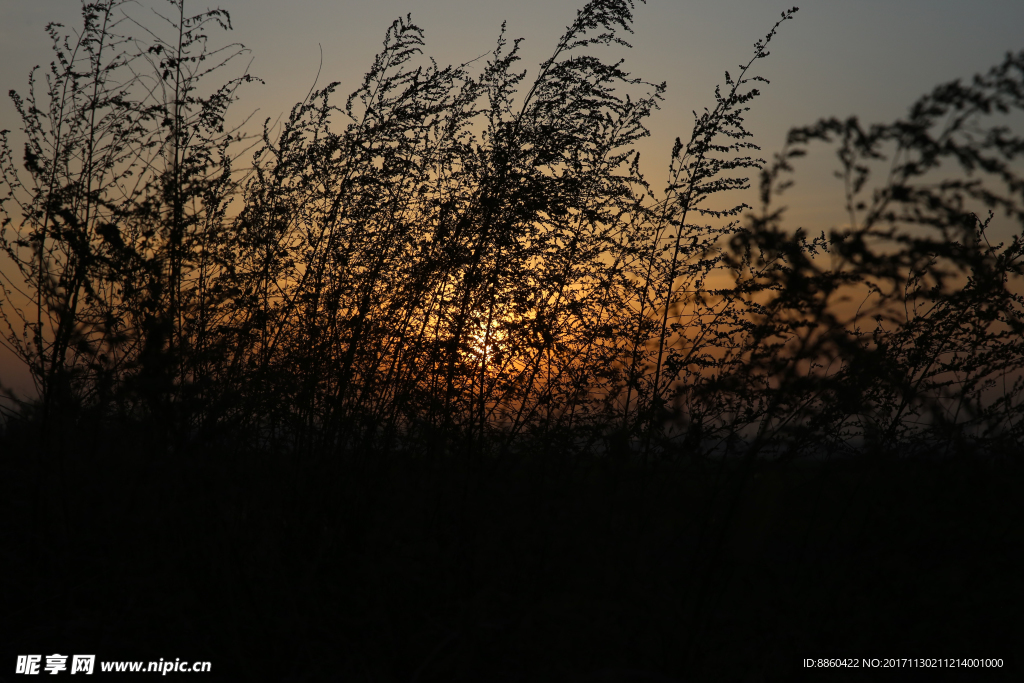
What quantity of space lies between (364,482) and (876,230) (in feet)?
7.64

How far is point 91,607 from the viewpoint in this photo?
267 centimetres

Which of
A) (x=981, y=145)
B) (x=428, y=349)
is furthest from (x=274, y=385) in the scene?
(x=981, y=145)

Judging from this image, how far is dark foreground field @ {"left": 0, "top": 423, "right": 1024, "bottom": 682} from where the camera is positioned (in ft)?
7.16

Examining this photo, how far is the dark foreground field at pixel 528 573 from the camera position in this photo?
85.9 inches

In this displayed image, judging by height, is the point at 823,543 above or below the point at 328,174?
below

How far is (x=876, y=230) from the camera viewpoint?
5.92 feet

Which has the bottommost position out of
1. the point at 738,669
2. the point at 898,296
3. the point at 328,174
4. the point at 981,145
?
the point at 738,669

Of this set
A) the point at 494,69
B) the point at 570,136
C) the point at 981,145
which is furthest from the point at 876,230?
the point at 494,69

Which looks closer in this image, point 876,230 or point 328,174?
point 876,230

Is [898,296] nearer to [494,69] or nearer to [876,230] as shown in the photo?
[876,230]

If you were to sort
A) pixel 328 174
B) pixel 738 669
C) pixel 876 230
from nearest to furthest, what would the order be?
pixel 876 230
pixel 738 669
pixel 328 174

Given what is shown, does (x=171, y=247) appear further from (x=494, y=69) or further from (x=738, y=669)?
(x=738, y=669)

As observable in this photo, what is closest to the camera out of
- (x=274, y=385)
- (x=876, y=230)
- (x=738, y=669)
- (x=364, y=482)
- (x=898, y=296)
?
(x=876, y=230)

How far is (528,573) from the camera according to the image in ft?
8.82
